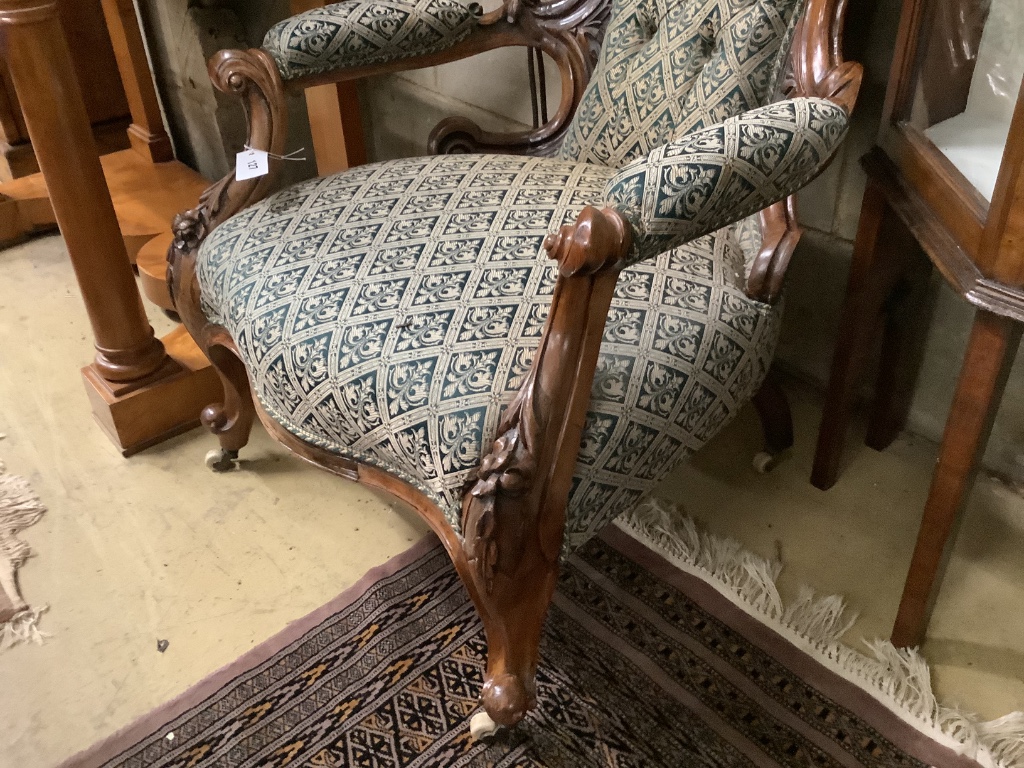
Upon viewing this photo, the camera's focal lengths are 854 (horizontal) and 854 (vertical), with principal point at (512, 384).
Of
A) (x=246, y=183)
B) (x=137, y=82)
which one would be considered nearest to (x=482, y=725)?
(x=246, y=183)

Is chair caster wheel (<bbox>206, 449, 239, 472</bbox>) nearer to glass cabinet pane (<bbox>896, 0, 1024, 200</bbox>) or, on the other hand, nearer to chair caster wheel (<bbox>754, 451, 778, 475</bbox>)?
chair caster wheel (<bbox>754, 451, 778, 475</bbox>)

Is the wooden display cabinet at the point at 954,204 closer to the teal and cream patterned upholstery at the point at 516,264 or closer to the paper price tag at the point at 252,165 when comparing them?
the teal and cream patterned upholstery at the point at 516,264

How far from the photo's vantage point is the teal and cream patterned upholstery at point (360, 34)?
1045mm

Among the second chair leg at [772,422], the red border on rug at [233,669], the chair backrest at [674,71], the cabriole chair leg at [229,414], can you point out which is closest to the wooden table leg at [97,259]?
the cabriole chair leg at [229,414]

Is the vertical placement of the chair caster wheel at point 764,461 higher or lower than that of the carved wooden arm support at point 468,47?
lower

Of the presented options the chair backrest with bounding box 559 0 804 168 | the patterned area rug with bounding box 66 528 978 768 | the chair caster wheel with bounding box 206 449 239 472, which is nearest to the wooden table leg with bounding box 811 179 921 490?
the chair backrest with bounding box 559 0 804 168

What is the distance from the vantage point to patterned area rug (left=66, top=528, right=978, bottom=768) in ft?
3.12

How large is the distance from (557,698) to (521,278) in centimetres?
50

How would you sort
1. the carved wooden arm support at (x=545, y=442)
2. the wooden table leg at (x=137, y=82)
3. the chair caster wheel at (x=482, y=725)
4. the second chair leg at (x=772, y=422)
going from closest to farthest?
1. the carved wooden arm support at (x=545, y=442)
2. the chair caster wheel at (x=482, y=725)
3. the second chair leg at (x=772, y=422)
4. the wooden table leg at (x=137, y=82)

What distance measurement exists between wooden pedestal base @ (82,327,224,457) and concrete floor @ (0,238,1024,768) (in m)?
0.03

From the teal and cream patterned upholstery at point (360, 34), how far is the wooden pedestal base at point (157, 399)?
578mm

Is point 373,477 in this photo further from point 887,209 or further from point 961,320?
point 961,320

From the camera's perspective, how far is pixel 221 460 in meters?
1.36

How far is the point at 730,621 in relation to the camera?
109 cm
